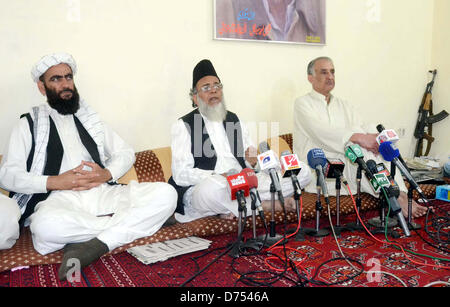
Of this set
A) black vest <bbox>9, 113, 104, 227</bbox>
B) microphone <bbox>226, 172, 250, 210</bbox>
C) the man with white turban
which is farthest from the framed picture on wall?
microphone <bbox>226, 172, 250, 210</bbox>

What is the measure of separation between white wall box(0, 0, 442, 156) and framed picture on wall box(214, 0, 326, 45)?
3.6 inches

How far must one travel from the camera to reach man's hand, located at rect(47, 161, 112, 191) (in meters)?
2.41

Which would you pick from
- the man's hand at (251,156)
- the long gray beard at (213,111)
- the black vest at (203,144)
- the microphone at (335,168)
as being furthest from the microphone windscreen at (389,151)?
the long gray beard at (213,111)

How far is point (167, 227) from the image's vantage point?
8.57 feet

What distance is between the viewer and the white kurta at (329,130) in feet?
10.1

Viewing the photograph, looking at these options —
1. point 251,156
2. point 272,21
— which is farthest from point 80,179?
point 272,21

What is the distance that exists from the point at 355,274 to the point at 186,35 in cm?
253

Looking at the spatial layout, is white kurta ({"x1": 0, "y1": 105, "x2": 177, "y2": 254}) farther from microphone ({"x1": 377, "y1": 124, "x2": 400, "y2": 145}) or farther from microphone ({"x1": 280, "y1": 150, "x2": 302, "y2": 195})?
microphone ({"x1": 377, "y1": 124, "x2": 400, "y2": 145})

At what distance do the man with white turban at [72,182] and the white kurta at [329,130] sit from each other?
1.41m

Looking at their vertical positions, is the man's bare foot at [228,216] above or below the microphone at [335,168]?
below

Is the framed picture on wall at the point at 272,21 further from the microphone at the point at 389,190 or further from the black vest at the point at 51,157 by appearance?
the microphone at the point at 389,190

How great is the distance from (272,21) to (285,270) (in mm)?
2712
